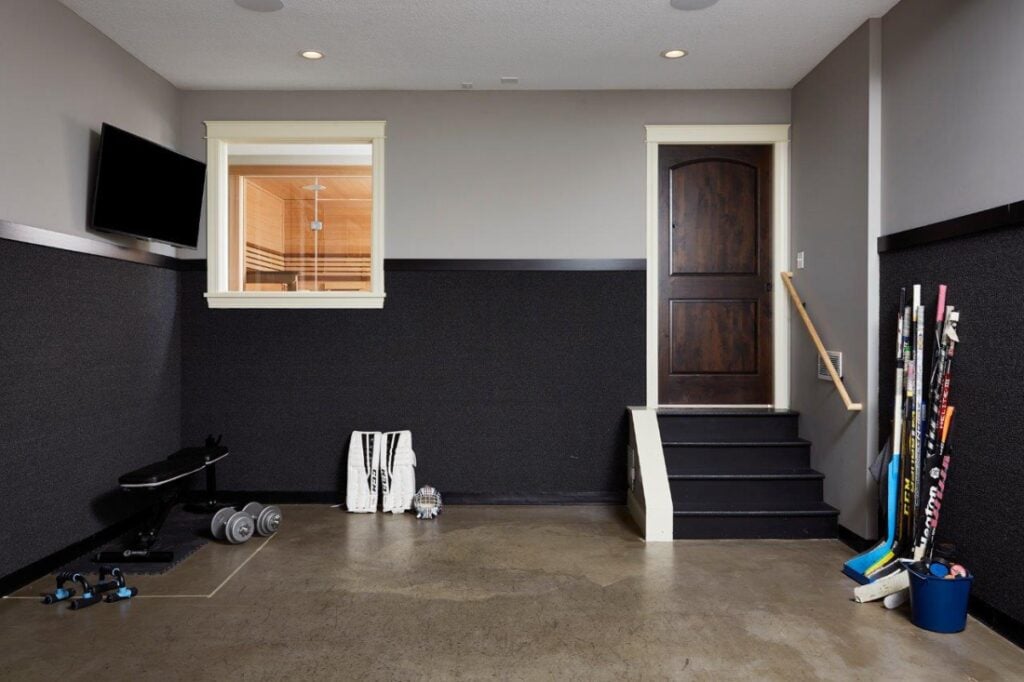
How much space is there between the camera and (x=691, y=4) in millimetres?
3705

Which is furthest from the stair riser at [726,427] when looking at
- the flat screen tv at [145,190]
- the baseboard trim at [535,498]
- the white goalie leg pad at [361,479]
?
the flat screen tv at [145,190]

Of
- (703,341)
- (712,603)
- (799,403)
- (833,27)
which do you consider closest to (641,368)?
(703,341)

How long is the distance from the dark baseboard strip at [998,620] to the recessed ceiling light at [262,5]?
4.55 meters

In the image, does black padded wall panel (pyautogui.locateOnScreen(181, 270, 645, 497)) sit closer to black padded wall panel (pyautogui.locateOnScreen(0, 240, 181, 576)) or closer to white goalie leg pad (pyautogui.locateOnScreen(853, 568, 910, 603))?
black padded wall panel (pyautogui.locateOnScreen(0, 240, 181, 576))

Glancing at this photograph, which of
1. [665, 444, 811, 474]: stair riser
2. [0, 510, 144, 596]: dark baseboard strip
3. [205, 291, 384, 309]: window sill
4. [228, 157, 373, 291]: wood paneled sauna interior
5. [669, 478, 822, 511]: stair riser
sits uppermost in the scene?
[228, 157, 373, 291]: wood paneled sauna interior

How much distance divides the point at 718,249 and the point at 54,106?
14.3 ft

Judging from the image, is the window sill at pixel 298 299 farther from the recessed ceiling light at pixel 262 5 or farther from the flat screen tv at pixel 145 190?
the recessed ceiling light at pixel 262 5

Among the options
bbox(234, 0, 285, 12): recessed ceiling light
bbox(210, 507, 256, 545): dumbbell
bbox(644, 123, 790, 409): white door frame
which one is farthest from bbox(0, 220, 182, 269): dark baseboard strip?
bbox(644, 123, 790, 409): white door frame

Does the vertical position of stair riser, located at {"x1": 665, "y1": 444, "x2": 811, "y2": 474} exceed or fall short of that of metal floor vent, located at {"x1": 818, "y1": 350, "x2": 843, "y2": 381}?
it falls short

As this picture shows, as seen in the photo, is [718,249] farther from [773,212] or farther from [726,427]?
[726,427]

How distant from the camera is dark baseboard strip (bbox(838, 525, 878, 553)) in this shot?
12.9ft

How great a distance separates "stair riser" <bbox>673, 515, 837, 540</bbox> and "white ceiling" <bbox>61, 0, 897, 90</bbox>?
9.72 feet

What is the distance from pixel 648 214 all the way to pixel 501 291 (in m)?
1.24

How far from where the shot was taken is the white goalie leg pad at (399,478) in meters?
4.86
